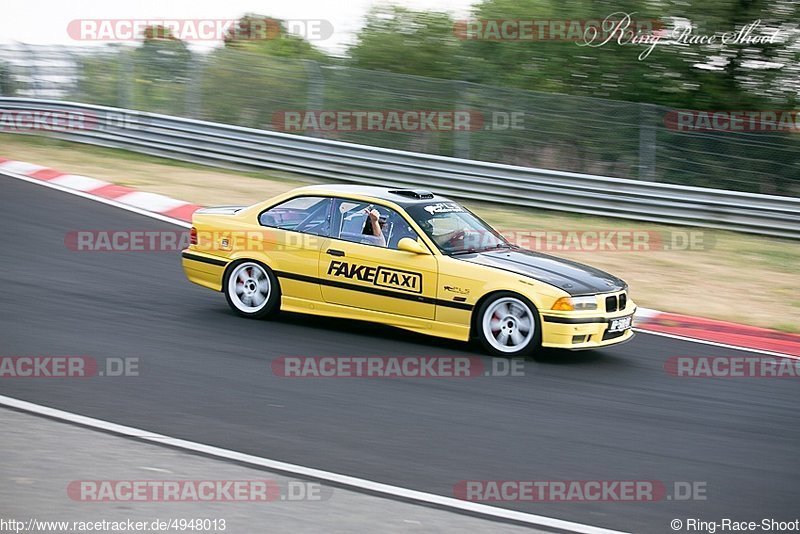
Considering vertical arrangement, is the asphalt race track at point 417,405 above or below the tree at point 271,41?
below

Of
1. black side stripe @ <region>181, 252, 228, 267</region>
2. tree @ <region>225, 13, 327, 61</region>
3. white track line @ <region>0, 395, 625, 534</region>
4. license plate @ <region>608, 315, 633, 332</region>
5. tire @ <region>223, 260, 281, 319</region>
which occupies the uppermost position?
tree @ <region>225, 13, 327, 61</region>

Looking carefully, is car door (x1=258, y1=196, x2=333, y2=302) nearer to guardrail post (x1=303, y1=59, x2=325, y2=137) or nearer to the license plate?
the license plate

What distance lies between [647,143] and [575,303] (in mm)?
9141

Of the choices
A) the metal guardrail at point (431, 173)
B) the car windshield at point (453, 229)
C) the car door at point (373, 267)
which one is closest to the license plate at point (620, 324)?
the car windshield at point (453, 229)

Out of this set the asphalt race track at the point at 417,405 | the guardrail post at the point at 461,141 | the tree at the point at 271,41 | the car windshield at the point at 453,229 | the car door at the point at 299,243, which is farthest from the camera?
the tree at the point at 271,41

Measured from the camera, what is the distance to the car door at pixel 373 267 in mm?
9039

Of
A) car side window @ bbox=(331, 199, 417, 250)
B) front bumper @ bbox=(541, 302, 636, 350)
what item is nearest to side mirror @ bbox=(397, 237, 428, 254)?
car side window @ bbox=(331, 199, 417, 250)

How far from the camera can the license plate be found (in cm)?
892

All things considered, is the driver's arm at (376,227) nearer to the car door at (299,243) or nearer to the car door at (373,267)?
the car door at (373,267)

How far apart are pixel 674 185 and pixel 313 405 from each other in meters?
10.7

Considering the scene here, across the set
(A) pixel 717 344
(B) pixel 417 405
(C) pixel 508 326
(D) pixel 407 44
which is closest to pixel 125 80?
(D) pixel 407 44

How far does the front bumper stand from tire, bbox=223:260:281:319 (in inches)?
107

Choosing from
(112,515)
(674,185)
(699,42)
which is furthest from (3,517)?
(699,42)

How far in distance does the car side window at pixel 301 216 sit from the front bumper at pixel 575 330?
7.81ft
